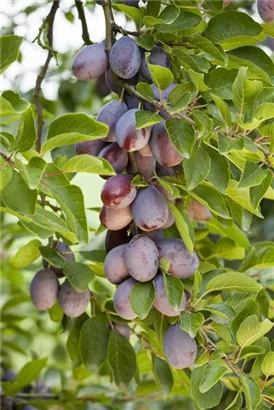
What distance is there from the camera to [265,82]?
2.57 feet

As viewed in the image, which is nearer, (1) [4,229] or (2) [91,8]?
(2) [91,8]

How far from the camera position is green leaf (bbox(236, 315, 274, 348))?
72cm

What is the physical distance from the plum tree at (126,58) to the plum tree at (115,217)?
0.13 m

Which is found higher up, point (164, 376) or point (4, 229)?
point (164, 376)

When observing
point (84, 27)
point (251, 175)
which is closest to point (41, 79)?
point (84, 27)

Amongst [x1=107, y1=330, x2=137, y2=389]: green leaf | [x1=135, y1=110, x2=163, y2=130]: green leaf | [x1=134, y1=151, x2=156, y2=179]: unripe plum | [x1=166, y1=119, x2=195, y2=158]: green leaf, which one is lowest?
[x1=107, y1=330, x2=137, y2=389]: green leaf

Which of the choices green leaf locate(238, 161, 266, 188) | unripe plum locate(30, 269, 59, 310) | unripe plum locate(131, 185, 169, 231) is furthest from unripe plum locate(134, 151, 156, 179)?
unripe plum locate(30, 269, 59, 310)

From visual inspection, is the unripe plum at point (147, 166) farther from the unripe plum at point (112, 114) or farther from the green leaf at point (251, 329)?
the green leaf at point (251, 329)

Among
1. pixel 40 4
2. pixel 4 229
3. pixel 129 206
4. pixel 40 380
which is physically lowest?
pixel 40 380

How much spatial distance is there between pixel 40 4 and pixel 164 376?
86cm

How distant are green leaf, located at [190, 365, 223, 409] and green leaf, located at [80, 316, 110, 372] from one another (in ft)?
0.70

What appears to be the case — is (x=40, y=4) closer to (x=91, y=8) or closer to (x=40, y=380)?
(x=91, y=8)

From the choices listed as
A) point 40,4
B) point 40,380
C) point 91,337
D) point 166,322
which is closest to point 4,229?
point 40,380

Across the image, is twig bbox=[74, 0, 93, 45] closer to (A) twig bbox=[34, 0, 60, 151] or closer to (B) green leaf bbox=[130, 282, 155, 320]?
(A) twig bbox=[34, 0, 60, 151]
